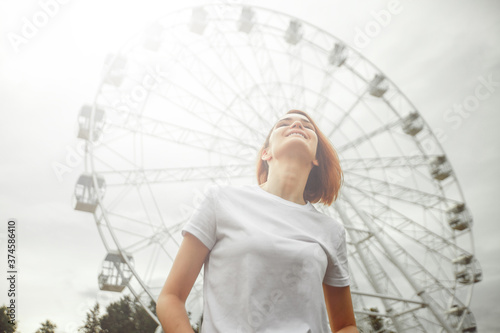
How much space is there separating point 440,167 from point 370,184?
5352 mm

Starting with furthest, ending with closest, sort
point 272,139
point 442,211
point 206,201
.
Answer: point 442,211
point 272,139
point 206,201

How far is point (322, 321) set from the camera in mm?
1516

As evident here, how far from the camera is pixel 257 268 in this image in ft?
4.79

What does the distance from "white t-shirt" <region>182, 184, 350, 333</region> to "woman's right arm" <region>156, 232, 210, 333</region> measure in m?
0.05

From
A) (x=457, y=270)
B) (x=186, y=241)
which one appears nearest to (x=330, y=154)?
(x=186, y=241)

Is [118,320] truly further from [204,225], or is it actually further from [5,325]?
[204,225]

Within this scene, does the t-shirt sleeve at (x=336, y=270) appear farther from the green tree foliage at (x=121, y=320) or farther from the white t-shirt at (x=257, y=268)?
the green tree foliage at (x=121, y=320)

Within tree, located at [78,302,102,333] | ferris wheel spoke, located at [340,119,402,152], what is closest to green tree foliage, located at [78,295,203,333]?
tree, located at [78,302,102,333]

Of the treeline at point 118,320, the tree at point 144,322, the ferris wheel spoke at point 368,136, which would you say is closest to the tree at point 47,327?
the treeline at point 118,320

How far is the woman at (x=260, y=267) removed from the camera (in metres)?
1.43

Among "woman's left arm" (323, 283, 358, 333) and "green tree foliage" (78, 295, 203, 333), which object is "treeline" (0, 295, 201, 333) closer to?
"green tree foliage" (78, 295, 203, 333)

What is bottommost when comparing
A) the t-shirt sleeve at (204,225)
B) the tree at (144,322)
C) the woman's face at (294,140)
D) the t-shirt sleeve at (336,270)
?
the t-shirt sleeve at (336,270)

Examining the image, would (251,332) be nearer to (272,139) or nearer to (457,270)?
(272,139)

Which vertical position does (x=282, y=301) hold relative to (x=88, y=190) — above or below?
below
